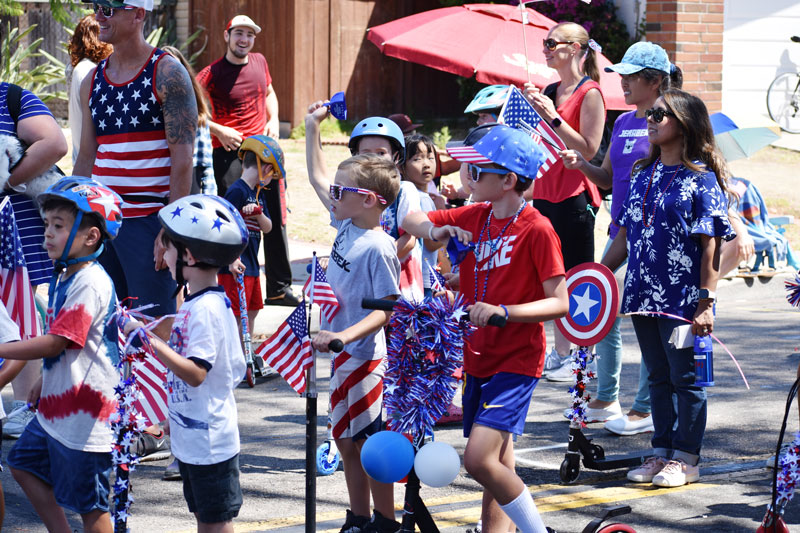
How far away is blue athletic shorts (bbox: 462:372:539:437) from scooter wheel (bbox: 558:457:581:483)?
1295 millimetres

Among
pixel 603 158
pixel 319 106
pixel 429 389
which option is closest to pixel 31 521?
pixel 429 389

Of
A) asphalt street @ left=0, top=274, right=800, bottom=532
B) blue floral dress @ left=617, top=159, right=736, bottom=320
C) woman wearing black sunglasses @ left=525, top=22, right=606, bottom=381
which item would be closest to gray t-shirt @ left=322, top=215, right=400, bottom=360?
asphalt street @ left=0, top=274, right=800, bottom=532

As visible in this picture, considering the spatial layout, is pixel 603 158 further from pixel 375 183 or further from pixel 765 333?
pixel 765 333

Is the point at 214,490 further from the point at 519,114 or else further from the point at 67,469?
the point at 519,114

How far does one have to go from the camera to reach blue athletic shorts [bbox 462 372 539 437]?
463 centimetres

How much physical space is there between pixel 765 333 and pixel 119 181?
6.37 meters

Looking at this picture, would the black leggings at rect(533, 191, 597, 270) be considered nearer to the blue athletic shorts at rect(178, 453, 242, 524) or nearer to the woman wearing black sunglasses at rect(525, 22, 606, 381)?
the woman wearing black sunglasses at rect(525, 22, 606, 381)

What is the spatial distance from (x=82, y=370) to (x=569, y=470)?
8.67ft

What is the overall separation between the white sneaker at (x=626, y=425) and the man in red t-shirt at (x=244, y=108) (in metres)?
3.86

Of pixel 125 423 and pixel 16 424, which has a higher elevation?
pixel 125 423

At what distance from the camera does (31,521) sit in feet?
17.3

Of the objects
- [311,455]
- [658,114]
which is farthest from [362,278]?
[658,114]

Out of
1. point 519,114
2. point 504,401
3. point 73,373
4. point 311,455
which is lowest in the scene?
point 311,455

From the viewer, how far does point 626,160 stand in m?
6.59
